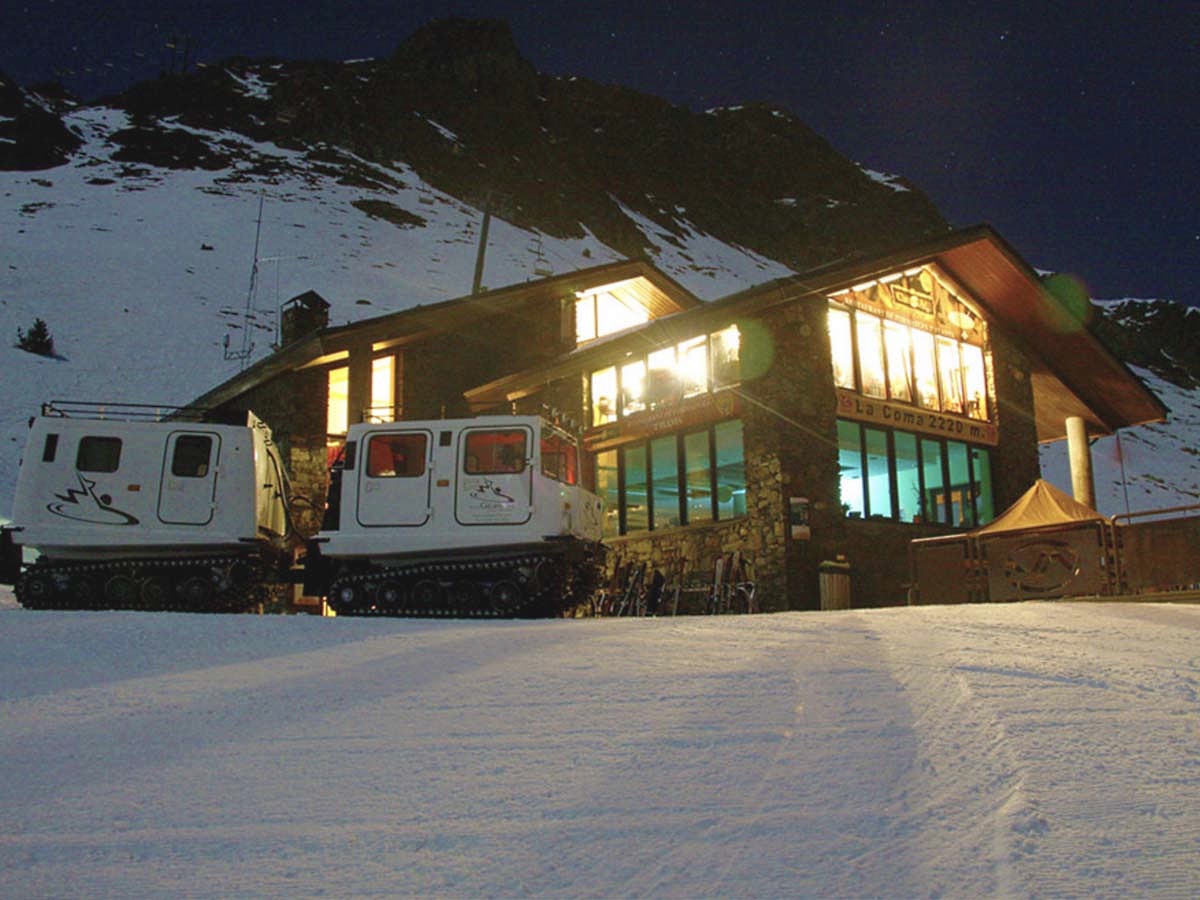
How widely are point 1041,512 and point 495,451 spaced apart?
8850mm

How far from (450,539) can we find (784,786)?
10.6 metres

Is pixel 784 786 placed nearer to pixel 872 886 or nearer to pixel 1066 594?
pixel 872 886

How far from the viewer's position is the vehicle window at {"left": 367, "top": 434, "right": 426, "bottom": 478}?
1501 cm

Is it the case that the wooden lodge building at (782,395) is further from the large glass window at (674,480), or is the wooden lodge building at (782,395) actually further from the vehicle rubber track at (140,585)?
the vehicle rubber track at (140,585)

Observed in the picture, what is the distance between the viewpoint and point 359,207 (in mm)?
73875

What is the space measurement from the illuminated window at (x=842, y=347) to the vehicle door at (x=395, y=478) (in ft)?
30.4

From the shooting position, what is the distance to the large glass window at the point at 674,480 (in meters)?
20.6

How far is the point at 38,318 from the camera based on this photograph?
42.7 meters

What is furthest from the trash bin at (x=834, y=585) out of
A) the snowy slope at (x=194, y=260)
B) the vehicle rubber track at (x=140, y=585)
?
the snowy slope at (x=194, y=260)

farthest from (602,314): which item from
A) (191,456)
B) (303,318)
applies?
(191,456)

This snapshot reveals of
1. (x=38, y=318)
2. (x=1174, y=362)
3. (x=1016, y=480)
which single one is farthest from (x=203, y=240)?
(x=1174, y=362)

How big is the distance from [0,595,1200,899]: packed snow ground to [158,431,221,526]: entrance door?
23.2 ft

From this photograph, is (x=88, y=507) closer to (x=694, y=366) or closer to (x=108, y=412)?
(x=108, y=412)

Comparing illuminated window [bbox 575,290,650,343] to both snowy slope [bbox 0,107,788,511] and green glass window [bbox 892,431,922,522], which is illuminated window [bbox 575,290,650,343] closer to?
green glass window [bbox 892,431,922,522]
